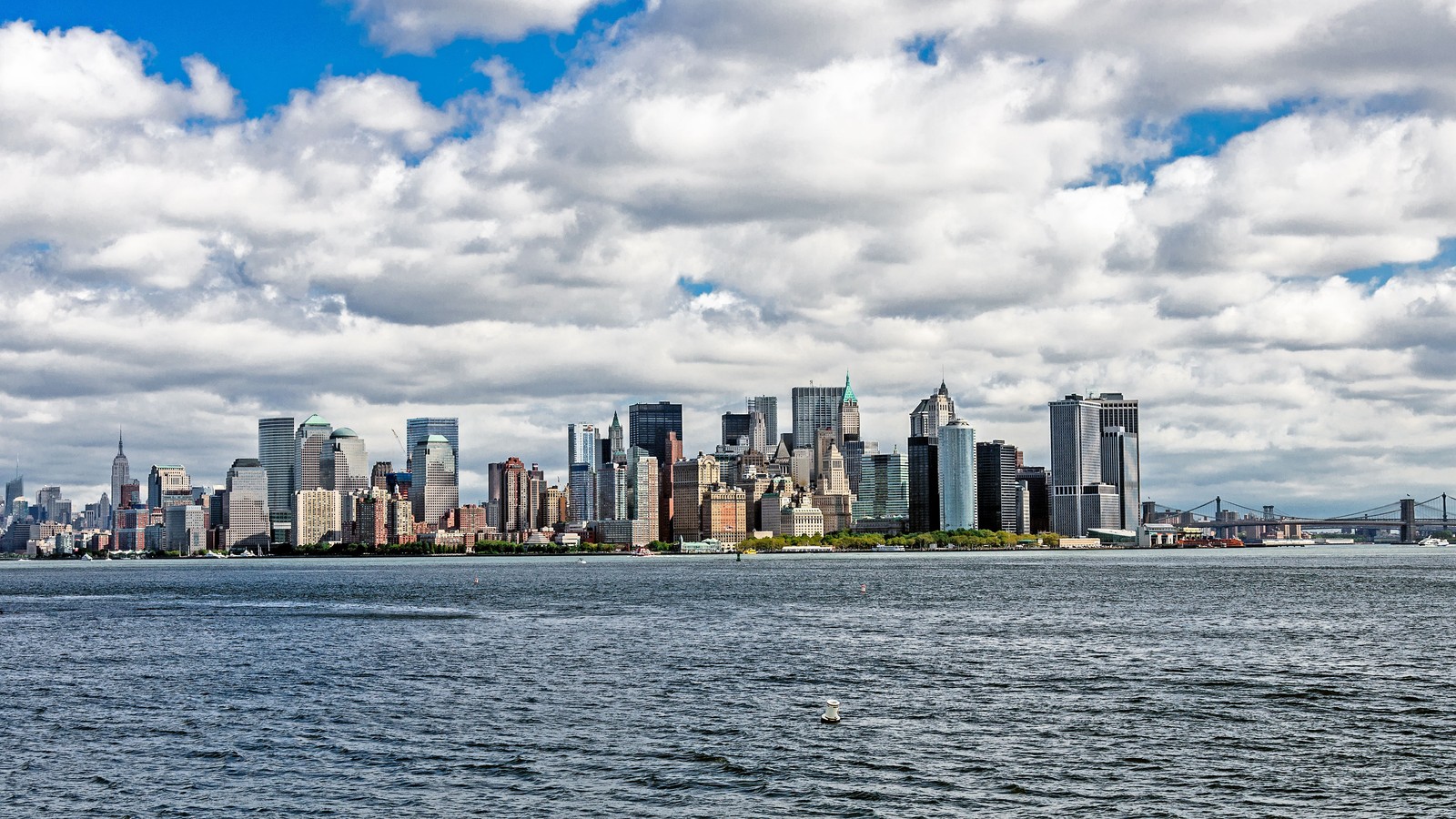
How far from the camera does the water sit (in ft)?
136

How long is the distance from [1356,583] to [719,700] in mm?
123254

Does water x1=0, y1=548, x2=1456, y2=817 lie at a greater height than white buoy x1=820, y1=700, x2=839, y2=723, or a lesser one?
lesser

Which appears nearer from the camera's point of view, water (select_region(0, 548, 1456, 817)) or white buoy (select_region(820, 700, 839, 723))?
water (select_region(0, 548, 1456, 817))

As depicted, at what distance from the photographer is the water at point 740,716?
41.5 m

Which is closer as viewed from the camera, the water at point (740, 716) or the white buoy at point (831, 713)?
the water at point (740, 716)

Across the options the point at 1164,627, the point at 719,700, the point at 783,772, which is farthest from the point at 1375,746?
the point at 1164,627

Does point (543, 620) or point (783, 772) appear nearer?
point (783, 772)

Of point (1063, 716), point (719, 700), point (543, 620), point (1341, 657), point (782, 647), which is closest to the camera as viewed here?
point (1063, 716)

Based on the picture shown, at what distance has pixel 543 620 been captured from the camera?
106 metres

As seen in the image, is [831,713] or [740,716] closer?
[831,713]

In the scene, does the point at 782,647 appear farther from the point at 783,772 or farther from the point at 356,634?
the point at 783,772

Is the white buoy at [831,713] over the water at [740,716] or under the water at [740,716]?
over

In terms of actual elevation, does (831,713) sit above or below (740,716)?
above

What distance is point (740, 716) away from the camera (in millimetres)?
54844
